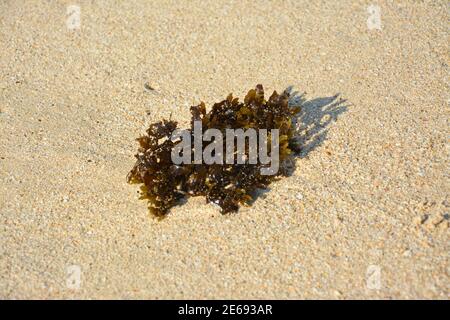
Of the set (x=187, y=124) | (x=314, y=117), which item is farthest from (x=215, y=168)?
(x=314, y=117)

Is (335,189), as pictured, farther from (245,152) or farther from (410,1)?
(410,1)

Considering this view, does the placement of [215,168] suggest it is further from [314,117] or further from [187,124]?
[314,117]

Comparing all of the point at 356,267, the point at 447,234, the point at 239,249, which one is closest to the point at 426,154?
the point at 447,234

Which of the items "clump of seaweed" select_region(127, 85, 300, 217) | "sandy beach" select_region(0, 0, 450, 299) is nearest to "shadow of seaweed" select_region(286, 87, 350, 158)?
"sandy beach" select_region(0, 0, 450, 299)

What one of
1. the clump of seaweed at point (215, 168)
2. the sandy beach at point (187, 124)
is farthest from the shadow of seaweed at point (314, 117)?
the clump of seaweed at point (215, 168)

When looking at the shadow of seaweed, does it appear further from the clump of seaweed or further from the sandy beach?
the clump of seaweed

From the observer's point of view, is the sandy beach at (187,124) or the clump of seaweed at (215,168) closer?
→ the sandy beach at (187,124)

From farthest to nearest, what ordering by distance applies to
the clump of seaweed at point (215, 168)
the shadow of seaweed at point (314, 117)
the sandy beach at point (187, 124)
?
the shadow of seaweed at point (314, 117) < the clump of seaweed at point (215, 168) < the sandy beach at point (187, 124)

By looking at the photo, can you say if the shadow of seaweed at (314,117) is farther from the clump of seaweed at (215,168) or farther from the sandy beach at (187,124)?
the clump of seaweed at (215,168)
